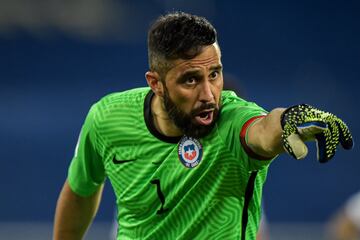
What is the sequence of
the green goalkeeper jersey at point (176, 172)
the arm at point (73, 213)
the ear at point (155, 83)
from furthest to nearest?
1. the arm at point (73, 213)
2. the ear at point (155, 83)
3. the green goalkeeper jersey at point (176, 172)

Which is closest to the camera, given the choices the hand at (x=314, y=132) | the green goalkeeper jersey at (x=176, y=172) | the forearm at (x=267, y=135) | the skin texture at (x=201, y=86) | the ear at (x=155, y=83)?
the hand at (x=314, y=132)

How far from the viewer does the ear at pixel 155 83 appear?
4.14 metres

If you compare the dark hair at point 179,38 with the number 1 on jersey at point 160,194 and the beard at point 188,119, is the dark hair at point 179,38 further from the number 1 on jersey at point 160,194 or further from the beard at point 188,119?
the number 1 on jersey at point 160,194

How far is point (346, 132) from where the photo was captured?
340 cm

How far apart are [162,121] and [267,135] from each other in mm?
703

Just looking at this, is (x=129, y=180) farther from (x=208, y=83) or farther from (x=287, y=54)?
(x=287, y=54)

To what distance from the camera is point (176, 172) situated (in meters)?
4.15

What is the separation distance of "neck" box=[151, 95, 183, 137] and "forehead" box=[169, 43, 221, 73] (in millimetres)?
295

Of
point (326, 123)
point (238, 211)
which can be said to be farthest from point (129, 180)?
point (326, 123)

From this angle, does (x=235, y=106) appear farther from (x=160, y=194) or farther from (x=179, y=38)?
(x=160, y=194)

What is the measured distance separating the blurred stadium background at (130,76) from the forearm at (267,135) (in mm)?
7298

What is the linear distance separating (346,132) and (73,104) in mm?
8243

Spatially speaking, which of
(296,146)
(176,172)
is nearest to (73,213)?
(176,172)

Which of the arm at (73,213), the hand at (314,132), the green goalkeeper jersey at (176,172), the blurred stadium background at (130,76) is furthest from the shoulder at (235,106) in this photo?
the blurred stadium background at (130,76)
